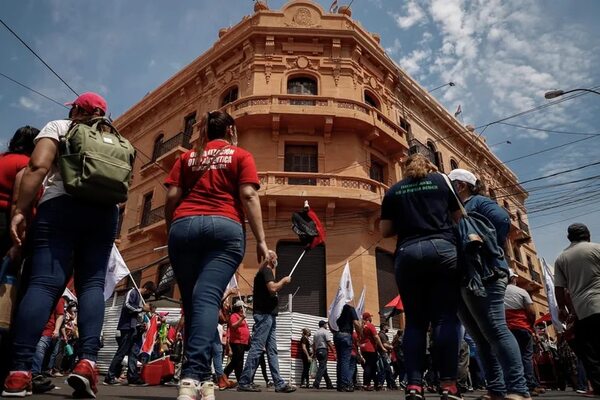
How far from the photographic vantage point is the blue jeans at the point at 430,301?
2.60 meters

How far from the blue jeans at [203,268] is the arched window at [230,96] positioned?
15.5 metres

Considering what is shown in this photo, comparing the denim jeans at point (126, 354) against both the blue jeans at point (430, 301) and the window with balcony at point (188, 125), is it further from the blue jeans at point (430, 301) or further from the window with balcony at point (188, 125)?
the window with balcony at point (188, 125)

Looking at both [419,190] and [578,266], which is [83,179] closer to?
[419,190]

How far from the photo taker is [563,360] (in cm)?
1067

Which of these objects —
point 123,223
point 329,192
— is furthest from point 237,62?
point 123,223

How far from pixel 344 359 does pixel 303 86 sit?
461 inches

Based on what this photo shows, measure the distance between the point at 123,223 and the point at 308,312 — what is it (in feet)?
34.8

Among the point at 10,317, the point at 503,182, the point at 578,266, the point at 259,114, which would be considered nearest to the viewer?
the point at 10,317

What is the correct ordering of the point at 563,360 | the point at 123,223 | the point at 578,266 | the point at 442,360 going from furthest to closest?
1. the point at 123,223
2. the point at 563,360
3. the point at 578,266
4. the point at 442,360

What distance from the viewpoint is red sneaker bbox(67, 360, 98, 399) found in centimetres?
240

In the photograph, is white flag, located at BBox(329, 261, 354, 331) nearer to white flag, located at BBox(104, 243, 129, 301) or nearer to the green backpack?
white flag, located at BBox(104, 243, 129, 301)

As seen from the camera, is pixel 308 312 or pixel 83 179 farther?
pixel 308 312

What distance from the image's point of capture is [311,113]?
1481 centimetres

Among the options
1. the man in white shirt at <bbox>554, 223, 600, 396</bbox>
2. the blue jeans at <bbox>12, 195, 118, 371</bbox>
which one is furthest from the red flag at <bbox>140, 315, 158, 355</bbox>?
the man in white shirt at <bbox>554, 223, 600, 396</bbox>
